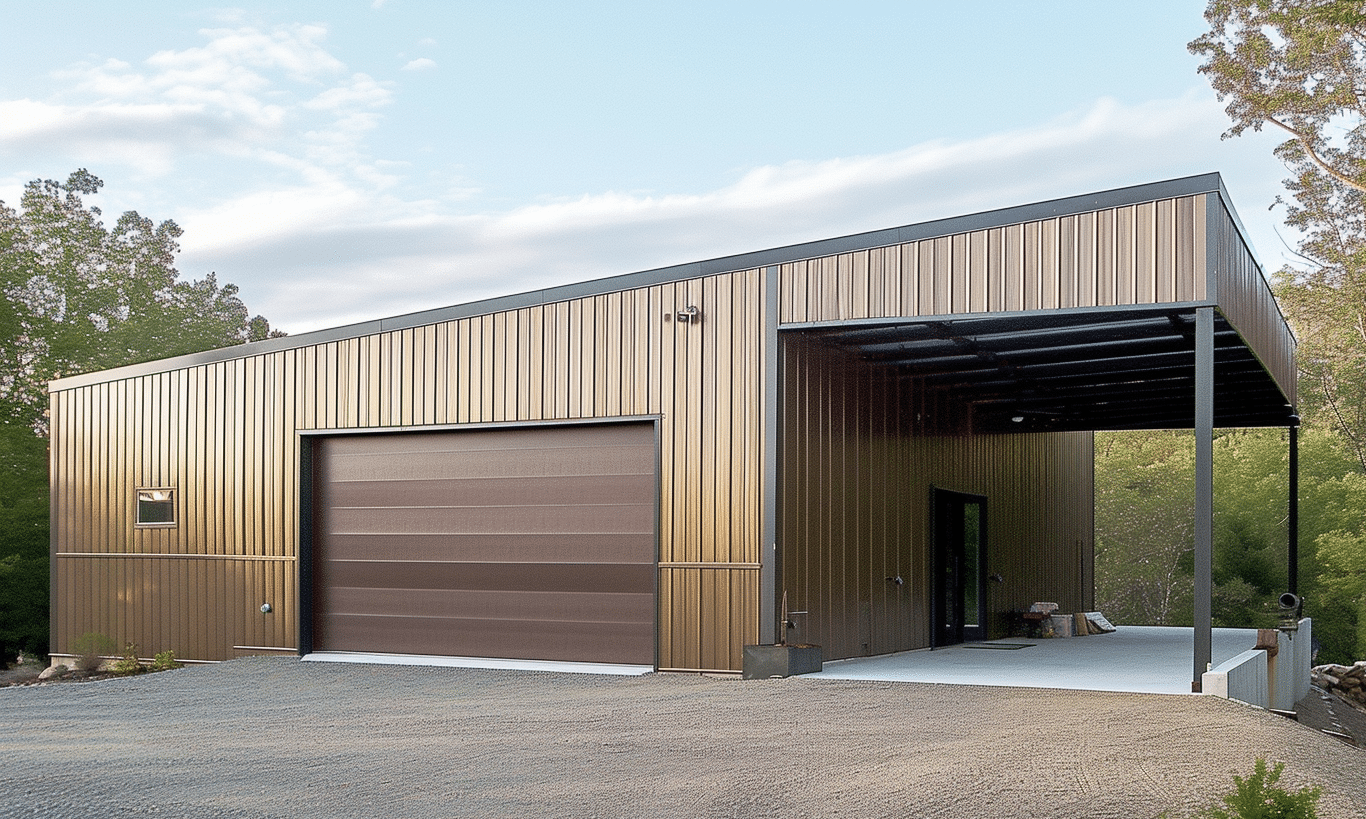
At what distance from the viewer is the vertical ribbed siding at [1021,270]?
9289mm

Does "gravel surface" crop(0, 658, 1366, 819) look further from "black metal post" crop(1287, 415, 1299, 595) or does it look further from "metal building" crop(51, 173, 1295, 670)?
"black metal post" crop(1287, 415, 1299, 595)

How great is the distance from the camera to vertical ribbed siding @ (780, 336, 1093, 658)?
11125 millimetres

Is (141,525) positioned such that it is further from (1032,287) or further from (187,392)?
(1032,287)

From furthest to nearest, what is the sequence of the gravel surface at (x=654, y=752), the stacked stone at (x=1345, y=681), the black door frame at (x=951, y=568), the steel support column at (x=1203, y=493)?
1. the stacked stone at (x=1345, y=681)
2. the black door frame at (x=951, y=568)
3. the steel support column at (x=1203, y=493)
4. the gravel surface at (x=654, y=752)

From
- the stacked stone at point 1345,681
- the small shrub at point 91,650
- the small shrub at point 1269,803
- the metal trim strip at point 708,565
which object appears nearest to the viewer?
the small shrub at point 1269,803

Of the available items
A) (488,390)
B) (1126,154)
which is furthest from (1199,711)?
(1126,154)

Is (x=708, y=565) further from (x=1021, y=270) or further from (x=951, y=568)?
(x=951, y=568)

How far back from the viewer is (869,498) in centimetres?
1255

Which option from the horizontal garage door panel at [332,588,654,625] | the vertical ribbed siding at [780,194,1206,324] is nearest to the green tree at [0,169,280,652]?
the horizontal garage door panel at [332,588,654,625]

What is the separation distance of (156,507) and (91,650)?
69.2 inches

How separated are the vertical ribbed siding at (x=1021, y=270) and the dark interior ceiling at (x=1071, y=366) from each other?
0.50 feet

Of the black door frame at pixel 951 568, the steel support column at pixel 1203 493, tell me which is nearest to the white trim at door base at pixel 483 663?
the black door frame at pixel 951 568

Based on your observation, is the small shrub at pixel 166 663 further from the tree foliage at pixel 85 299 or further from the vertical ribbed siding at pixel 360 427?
the tree foliage at pixel 85 299

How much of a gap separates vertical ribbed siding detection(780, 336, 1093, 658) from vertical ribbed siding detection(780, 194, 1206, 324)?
28.1 inches
